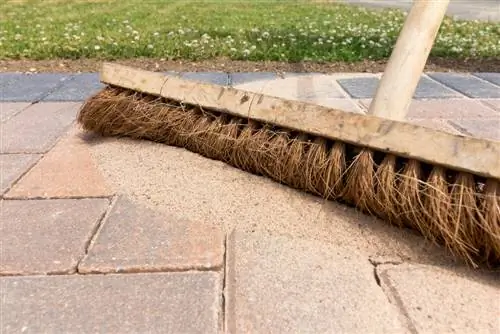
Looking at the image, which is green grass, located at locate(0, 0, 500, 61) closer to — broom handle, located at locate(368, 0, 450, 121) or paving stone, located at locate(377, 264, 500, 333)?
broom handle, located at locate(368, 0, 450, 121)

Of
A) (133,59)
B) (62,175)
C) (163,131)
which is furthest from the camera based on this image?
(133,59)

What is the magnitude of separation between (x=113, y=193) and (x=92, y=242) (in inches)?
15.7

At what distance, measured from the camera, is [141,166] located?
2.24 meters

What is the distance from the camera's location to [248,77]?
13.4 ft

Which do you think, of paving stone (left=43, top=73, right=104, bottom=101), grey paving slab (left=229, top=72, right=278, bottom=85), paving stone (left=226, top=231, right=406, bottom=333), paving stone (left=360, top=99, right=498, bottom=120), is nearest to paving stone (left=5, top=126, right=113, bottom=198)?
paving stone (left=226, top=231, right=406, bottom=333)

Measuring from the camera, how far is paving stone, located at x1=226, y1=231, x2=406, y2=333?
1.28 metres

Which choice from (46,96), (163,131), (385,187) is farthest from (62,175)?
(46,96)

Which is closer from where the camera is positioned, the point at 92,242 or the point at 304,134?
the point at 92,242

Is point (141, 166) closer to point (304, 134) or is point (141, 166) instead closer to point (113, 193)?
point (113, 193)

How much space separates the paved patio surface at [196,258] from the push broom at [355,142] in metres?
0.09

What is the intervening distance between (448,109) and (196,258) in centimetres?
227

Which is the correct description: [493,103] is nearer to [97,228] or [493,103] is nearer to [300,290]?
[300,290]

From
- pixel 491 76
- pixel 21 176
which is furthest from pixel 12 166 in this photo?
pixel 491 76

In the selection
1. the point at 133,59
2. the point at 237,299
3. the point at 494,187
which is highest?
the point at 494,187
